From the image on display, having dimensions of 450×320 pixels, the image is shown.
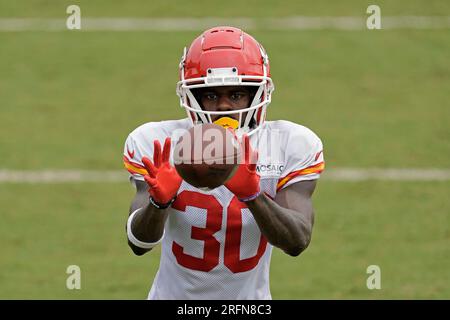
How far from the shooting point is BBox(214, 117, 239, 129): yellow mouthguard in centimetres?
635

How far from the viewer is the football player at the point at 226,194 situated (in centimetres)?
641

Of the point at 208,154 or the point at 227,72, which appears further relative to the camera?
the point at 227,72

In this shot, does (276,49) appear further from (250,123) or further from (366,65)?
(250,123)

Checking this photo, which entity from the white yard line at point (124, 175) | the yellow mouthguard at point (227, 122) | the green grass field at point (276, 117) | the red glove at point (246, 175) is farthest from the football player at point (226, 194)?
the white yard line at point (124, 175)

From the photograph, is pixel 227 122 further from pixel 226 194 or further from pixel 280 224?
pixel 280 224

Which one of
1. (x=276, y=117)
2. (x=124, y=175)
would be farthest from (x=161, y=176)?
(x=276, y=117)

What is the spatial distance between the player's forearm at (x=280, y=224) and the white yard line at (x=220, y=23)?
30.7 ft

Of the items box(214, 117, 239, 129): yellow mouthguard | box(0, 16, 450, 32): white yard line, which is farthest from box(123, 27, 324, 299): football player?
box(0, 16, 450, 32): white yard line

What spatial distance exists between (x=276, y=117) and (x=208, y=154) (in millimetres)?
7680

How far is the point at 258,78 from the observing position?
21.4 ft

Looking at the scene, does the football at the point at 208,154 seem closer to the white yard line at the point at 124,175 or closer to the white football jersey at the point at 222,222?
the white football jersey at the point at 222,222

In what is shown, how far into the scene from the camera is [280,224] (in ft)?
20.3
